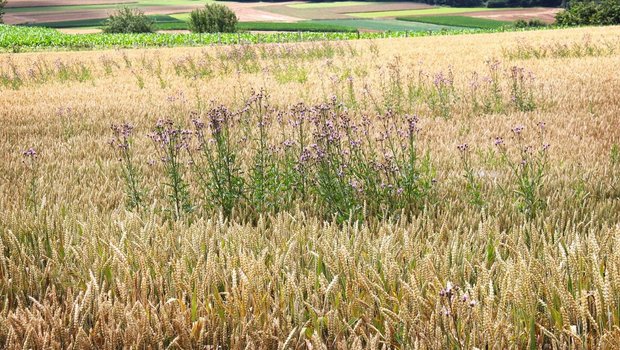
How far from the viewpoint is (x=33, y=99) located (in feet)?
39.9

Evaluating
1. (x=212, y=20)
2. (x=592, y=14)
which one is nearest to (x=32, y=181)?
(x=212, y=20)

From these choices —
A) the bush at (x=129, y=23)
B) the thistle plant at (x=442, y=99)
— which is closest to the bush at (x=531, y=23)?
the bush at (x=129, y=23)

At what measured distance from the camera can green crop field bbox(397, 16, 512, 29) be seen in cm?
8896

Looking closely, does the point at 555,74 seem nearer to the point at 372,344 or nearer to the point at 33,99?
the point at 33,99

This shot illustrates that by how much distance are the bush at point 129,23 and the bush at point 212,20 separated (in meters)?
12.9

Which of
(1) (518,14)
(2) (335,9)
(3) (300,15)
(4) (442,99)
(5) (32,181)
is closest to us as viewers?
(5) (32,181)

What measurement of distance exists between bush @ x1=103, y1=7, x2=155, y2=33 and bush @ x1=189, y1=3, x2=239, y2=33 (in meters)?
12.9

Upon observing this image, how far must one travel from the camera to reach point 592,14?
204 feet

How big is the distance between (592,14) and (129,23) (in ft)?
172

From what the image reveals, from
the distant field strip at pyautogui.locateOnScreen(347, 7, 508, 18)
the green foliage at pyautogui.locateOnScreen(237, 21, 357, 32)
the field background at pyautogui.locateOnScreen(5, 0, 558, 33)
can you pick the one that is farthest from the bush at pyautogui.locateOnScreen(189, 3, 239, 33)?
the distant field strip at pyautogui.locateOnScreen(347, 7, 508, 18)

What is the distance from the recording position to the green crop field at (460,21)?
89.0 m

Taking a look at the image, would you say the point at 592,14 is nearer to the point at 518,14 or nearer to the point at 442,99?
the point at 518,14

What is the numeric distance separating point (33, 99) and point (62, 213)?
28.5 ft

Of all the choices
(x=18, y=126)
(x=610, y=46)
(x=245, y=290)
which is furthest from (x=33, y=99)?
(x=610, y=46)
